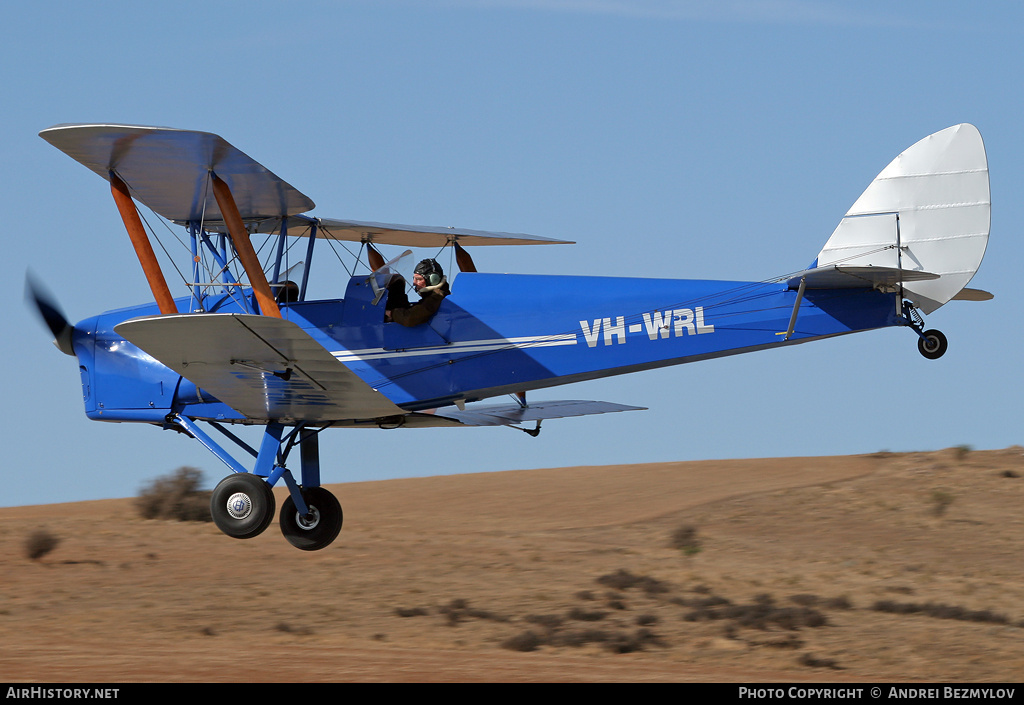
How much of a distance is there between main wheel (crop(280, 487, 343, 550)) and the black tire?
649 centimetres

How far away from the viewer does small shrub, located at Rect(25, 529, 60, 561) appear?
71.7 ft

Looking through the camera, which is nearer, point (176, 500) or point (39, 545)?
point (39, 545)

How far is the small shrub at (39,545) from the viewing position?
860 inches

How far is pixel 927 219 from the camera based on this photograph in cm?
1093

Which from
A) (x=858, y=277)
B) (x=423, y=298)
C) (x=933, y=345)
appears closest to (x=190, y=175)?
(x=423, y=298)

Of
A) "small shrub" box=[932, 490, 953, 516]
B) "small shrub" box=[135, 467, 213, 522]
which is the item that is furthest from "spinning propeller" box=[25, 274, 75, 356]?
"small shrub" box=[932, 490, 953, 516]

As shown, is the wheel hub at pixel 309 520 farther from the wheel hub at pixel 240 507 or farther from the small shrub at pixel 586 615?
the small shrub at pixel 586 615

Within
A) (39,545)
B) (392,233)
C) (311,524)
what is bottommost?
(39,545)

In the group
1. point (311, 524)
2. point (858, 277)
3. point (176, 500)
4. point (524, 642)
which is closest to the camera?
point (858, 277)

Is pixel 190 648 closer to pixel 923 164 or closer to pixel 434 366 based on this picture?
pixel 434 366

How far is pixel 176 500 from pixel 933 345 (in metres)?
22.5

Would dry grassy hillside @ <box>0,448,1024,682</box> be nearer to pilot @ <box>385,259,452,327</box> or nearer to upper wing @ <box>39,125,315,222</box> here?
pilot @ <box>385,259,452,327</box>

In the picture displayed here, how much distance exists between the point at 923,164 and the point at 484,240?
6204 millimetres

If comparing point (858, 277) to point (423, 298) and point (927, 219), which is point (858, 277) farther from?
point (423, 298)
